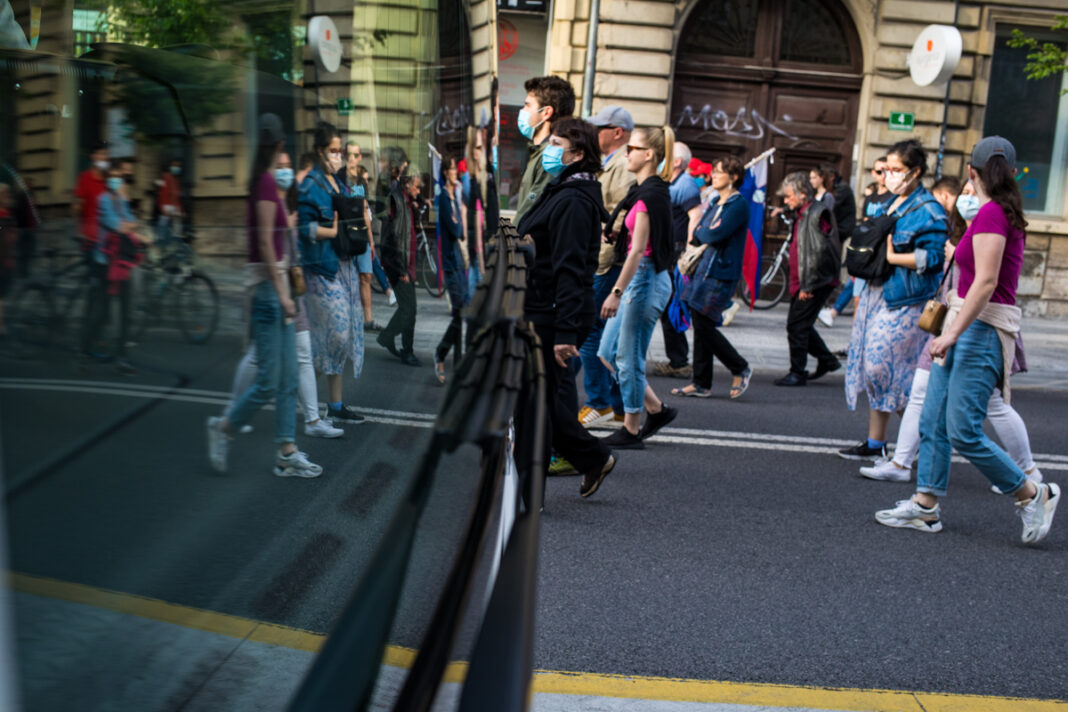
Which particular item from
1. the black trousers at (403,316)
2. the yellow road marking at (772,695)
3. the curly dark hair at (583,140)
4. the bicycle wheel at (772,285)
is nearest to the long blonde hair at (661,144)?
the curly dark hair at (583,140)

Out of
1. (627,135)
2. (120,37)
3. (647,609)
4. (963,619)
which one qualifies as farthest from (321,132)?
(627,135)

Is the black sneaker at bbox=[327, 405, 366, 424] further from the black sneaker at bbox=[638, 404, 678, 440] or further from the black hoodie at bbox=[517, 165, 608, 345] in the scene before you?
the black sneaker at bbox=[638, 404, 678, 440]

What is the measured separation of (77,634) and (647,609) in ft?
9.85

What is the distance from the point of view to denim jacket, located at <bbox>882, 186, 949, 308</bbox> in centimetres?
547

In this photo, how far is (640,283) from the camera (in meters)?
5.64

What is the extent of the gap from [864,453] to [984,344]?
1688mm

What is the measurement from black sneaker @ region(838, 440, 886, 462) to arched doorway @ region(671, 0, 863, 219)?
9.80 meters

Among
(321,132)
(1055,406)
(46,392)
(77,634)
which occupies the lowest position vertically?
(1055,406)

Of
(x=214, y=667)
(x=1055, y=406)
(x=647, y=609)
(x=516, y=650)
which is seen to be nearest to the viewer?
(x=214, y=667)

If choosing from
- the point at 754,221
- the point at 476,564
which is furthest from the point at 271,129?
the point at 754,221

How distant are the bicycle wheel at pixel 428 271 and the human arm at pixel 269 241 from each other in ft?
1.93

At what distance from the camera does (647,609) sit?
352 cm

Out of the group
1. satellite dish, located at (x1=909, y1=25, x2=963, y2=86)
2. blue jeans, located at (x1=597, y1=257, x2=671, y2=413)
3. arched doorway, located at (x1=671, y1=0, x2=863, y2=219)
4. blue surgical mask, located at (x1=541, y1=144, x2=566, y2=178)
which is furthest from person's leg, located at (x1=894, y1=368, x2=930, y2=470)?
arched doorway, located at (x1=671, y1=0, x2=863, y2=219)

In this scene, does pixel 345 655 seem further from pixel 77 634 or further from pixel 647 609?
pixel 647 609
